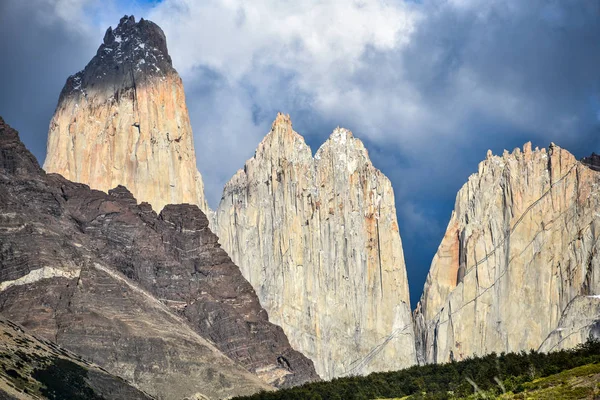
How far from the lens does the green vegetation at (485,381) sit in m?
110

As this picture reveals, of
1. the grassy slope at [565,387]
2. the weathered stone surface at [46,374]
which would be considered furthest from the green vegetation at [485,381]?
the weathered stone surface at [46,374]

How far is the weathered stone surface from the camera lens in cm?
14938

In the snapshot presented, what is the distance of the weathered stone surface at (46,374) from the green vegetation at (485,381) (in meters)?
19.5

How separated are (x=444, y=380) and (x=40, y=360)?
1864 inches

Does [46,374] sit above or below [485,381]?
above

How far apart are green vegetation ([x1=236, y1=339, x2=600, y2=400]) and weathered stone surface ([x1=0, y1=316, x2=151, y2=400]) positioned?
64.1 feet

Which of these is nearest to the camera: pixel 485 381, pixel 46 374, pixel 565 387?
pixel 565 387

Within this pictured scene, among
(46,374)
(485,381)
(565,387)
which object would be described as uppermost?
(46,374)

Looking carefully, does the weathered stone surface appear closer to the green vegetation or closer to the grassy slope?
the green vegetation

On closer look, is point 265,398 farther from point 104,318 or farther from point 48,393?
point 104,318

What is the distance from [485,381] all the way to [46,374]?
177ft

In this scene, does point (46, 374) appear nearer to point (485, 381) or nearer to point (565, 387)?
point (485, 381)

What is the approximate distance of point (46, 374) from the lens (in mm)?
158875

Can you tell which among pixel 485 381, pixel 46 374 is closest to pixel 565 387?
pixel 485 381
